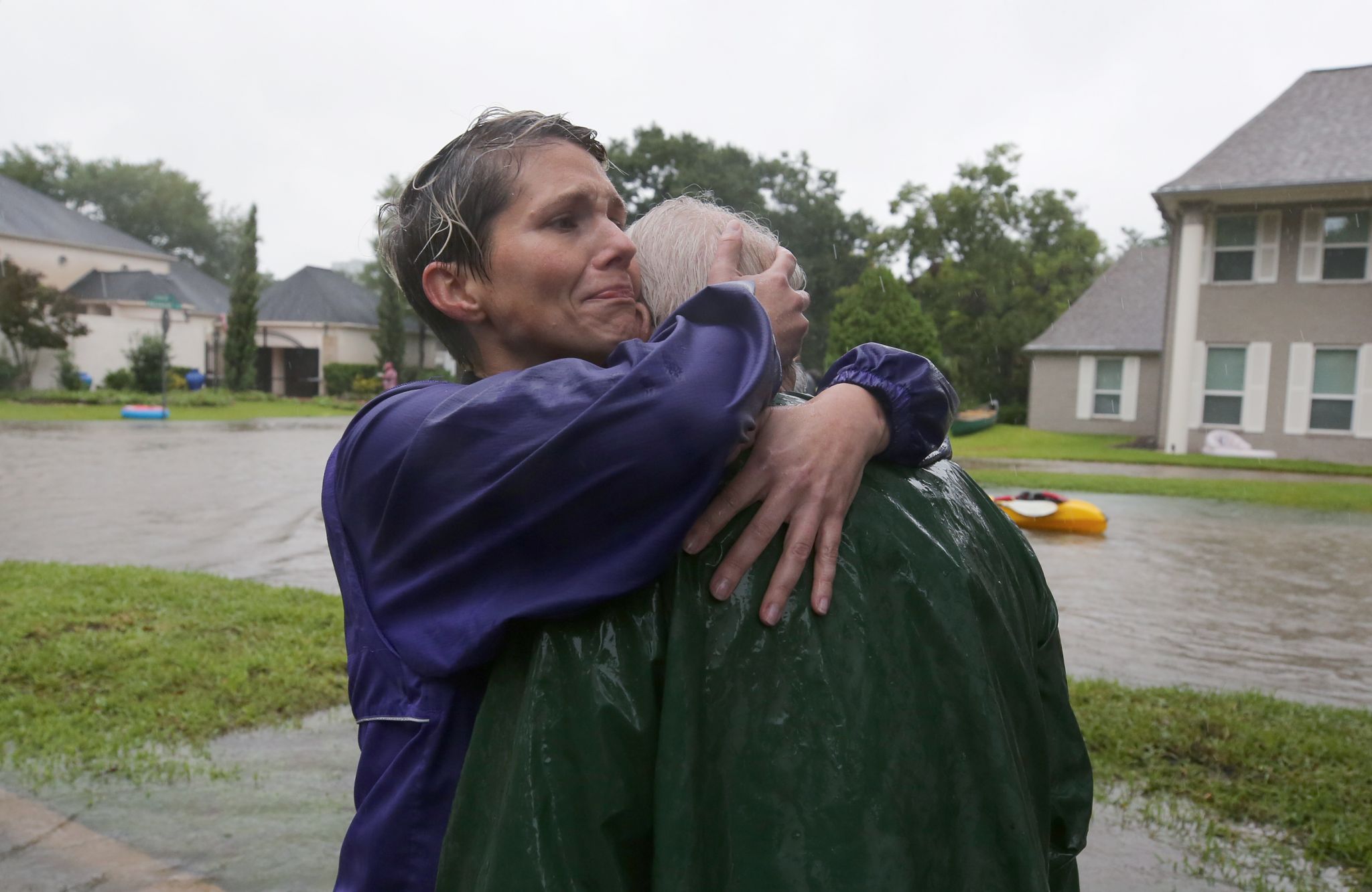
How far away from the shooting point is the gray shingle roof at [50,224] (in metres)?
44.1

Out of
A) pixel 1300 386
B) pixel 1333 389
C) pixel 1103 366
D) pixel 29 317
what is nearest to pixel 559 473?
pixel 1300 386

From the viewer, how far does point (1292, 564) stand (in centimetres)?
1009

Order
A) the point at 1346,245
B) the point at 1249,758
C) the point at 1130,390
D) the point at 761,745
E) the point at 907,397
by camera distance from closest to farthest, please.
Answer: the point at 761,745
the point at 907,397
the point at 1249,758
the point at 1346,245
the point at 1130,390

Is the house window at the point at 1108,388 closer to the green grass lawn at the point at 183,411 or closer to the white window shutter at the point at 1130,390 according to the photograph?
the white window shutter at the point at 1130,390

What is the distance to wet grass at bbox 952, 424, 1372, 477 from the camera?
19.8m

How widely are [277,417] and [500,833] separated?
34801 millimetres

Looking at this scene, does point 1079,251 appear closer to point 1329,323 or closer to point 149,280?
point 1329,323

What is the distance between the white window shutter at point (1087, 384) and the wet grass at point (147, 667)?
25.7 m

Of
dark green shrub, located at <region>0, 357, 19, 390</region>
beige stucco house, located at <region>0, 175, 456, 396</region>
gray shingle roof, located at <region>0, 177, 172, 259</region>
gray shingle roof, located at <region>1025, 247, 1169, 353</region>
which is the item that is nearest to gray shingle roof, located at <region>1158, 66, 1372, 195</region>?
gray shingle roof, located at <region>1025, 247, 1169, 353</region>

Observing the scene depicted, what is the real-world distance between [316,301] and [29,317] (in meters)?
15.3

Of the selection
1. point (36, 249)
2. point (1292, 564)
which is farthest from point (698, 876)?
point (36, 249)

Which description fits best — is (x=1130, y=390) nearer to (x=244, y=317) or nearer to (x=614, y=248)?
(x=614, y=248)

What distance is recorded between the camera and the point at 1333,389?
21.9 m

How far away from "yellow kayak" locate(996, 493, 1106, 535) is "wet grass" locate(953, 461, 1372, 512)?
11.3 ft
